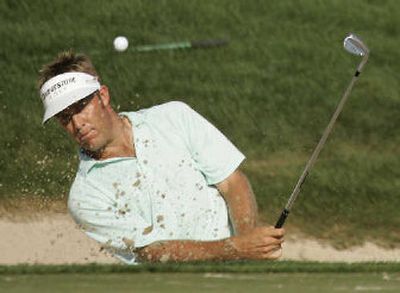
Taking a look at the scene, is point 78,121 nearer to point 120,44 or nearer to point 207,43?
point 120,44

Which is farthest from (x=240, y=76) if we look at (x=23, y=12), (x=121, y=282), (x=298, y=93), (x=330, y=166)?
(x=121, y=282)

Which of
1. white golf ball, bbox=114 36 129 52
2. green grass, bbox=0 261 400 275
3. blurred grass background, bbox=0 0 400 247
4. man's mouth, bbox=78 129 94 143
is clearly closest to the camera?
green grass, bbox=0 261 400 275

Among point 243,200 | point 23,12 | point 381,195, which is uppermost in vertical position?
point 23,12

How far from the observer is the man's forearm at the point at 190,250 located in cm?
430

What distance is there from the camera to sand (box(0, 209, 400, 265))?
6.97 metres

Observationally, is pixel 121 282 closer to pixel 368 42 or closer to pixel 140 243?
pixel 140 243

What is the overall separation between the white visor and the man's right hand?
0.73 meters

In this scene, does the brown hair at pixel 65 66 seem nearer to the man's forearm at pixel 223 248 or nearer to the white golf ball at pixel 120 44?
the man's forearm at pixel 223 248

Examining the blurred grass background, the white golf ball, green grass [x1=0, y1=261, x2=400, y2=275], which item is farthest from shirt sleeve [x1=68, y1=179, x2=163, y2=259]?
the white golf ball

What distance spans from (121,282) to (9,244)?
12.3 feet

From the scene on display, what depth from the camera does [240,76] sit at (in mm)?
8602

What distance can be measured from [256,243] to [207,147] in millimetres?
425

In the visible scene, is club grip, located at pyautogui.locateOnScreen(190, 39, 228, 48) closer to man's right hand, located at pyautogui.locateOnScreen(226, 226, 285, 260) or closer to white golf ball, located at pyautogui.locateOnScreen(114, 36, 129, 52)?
white golf ball, located at pyautogui.locateOnScreen(114, 36, 129, 52)

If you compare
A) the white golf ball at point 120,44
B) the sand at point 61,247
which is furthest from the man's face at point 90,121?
the white golf ball at point 120,44
